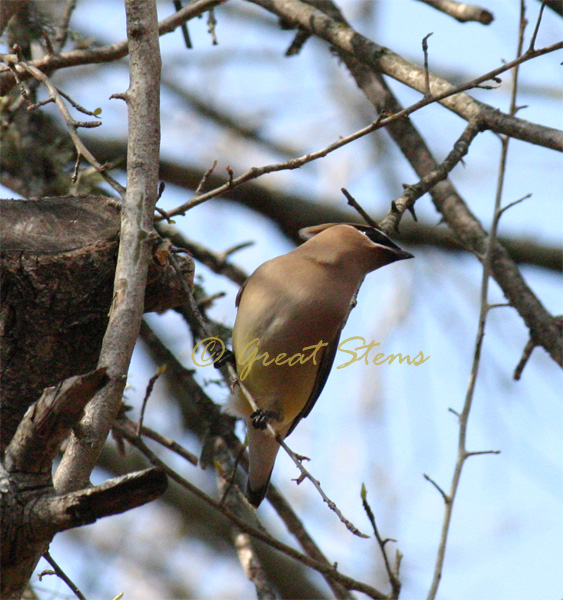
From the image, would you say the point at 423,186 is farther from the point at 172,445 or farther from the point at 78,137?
the point at 172,445

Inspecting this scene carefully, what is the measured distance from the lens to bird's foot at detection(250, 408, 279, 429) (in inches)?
156

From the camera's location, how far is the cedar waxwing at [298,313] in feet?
12.2

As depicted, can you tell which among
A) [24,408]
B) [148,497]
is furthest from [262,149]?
[148,497]

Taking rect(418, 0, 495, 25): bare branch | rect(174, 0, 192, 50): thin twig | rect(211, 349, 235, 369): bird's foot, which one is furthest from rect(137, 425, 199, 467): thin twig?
rect(418, 0, 495, 25): bare branch

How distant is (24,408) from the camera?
303cm

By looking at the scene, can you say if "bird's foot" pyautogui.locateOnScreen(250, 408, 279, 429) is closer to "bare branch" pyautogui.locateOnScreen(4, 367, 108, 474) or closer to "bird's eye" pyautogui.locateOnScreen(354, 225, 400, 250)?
"bird's eye" pyautogui.locateOnScreen(354, 225, 400, 250)

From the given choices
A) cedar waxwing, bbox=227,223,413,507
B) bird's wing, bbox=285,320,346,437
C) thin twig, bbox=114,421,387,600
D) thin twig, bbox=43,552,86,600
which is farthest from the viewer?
bird's wing, bbox=285,320,346,437

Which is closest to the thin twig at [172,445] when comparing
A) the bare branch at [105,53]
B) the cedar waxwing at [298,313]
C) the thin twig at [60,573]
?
the cedar waxwing at [298,313]

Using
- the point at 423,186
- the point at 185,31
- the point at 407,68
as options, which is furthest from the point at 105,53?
the point at 423,186

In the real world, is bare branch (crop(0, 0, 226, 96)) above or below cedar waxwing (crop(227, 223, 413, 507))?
above

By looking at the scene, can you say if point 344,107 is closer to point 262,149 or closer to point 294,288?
point 262,149

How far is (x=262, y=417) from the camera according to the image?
3.95 m

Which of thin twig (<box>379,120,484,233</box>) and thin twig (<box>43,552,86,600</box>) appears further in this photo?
thin twig (<box>379,120,484,233</box>)

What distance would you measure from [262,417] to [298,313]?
0.59 metres
